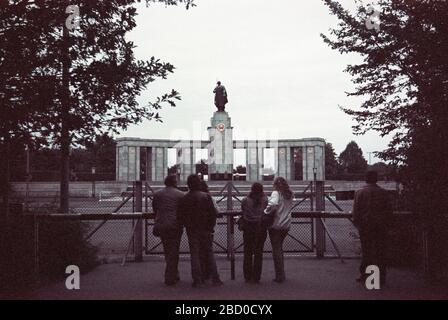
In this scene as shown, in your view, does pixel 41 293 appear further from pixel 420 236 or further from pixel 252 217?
pixel 420 236

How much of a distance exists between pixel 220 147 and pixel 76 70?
1814 inches

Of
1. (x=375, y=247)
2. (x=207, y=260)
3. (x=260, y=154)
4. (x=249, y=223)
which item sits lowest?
(x=207, y=260)

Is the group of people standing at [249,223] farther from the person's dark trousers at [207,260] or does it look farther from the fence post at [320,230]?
the fence post at [320,230]

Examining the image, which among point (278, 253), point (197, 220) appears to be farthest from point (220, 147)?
point (197, 220)

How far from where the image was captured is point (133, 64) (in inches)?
346

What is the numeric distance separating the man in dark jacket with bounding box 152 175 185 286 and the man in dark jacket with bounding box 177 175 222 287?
0.16 metres

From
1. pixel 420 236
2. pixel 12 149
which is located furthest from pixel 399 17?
pixel 12 149

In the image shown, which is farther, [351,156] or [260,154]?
[351,156]

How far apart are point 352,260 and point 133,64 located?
21.6ft

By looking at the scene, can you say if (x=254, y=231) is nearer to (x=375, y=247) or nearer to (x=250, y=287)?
(x=250, y=287)

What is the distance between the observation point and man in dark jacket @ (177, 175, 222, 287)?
27.9 ft

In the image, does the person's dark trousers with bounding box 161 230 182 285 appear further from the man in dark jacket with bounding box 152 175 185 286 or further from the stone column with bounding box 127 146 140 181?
the stone column with bounding box 127 146 140 181

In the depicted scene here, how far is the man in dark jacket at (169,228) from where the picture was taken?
864cm

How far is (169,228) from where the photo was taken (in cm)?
864
